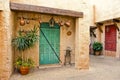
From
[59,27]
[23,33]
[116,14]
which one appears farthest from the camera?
[116,14]

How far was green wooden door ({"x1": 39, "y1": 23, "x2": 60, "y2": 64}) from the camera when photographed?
25.3 feet

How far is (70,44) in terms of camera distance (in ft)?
27.4

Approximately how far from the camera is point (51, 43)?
7.91 m

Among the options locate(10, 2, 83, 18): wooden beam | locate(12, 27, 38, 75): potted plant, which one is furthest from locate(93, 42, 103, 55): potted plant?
locate(12, 27, 38, 75): potted plant

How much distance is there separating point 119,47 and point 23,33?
7.46 meters

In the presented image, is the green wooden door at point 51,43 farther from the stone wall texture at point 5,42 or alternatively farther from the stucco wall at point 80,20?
the stone wall texture at point 5,42

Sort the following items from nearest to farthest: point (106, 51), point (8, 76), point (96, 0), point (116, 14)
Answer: point (8, 76) → point (116, 14) → point (106, 51) → point (96, 0)

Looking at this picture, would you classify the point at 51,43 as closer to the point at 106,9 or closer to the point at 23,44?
the point at 23,44

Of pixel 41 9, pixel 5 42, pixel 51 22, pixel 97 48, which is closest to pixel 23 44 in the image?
pixel 5 42

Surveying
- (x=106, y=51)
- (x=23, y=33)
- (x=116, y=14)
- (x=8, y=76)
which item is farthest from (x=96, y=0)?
(x=8, y=76)

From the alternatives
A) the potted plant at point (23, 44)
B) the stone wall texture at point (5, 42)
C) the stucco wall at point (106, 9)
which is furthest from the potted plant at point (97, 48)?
the stone wall texture at point (5, 42)

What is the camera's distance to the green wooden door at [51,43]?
7.72 metres

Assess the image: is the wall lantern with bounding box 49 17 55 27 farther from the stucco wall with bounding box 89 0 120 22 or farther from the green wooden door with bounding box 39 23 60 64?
the stucco wall with bounding box 89 0 120 22

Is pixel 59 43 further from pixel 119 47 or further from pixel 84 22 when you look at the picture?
pixel 119 47
